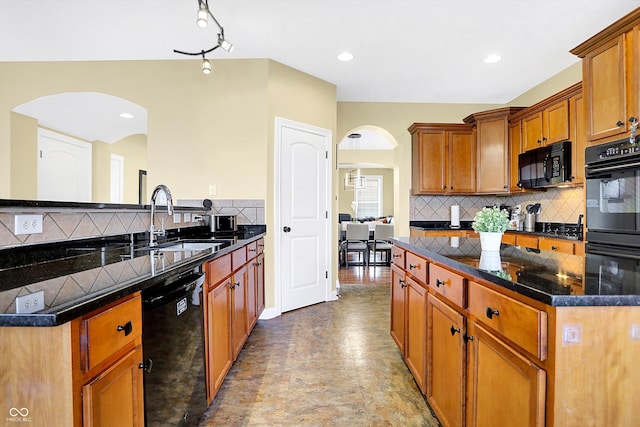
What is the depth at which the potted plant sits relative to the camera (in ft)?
4.71

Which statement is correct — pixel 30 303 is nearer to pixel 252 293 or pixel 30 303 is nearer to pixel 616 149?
pixel 252 293

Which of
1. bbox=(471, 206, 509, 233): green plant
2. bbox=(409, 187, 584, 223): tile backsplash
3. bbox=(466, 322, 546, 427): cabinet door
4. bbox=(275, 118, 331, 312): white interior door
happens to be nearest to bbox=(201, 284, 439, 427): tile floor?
bbox=(275, 118, 331, 312): white interior door

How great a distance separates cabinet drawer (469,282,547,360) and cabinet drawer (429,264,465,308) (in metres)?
0.07

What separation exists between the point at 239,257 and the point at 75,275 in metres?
1.31

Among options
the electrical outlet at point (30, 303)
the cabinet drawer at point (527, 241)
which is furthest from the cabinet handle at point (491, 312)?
the cabinet drawer at point (527, 241)

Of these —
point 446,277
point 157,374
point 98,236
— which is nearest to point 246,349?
point 98,236

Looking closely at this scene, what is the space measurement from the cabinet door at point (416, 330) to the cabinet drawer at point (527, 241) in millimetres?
2089

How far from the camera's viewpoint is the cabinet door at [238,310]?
2150 mm

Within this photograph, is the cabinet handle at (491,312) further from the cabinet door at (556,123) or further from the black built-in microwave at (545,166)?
the cabinet door at (556,123)

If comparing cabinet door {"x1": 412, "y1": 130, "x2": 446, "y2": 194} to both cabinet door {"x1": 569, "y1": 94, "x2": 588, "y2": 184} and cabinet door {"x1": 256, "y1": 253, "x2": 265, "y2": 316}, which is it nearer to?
cabinet door {"x1": 569, "y1": 94, "x2": 588, "y2": 184}

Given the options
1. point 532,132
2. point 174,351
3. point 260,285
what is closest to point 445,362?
point 174,351

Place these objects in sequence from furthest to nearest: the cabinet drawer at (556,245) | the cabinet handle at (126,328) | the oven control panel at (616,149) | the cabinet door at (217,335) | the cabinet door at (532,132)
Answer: the cabinet door at (532,132) → the cabinet drawer at (556,245) → the oven control panel at (616,149) → the cabinet door at (217,335) → the cabinet handle at (126,328)

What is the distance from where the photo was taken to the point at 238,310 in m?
2.29

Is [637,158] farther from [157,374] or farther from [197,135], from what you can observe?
[197,135]
